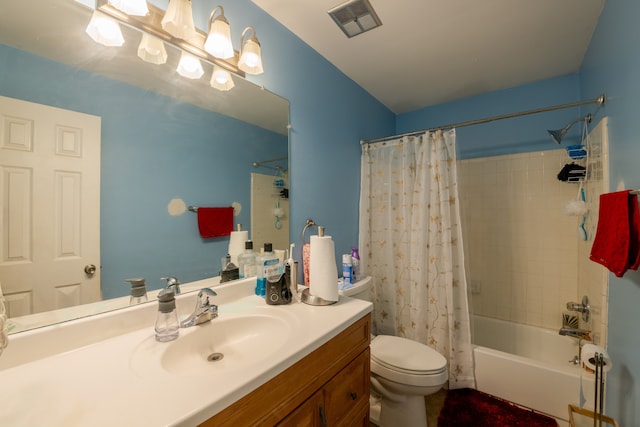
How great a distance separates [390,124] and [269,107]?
1.67 metres

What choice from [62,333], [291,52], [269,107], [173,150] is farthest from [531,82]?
[62,333]

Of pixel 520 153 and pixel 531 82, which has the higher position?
pixel 531 82

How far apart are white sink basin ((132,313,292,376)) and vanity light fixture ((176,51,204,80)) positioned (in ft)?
3.29

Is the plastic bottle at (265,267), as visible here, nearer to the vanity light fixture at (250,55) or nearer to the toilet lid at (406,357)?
the toilet lid at (406,357)

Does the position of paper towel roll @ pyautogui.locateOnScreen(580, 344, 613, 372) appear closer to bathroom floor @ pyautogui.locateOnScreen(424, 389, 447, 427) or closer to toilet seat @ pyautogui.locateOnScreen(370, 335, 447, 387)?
toilet seat @ pyautogui.locateOnScreen(370, 335, 447, 387)

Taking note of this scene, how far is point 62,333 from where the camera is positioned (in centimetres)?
73

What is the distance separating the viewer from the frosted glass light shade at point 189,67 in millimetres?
1042

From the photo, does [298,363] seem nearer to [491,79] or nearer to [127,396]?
[127,396]

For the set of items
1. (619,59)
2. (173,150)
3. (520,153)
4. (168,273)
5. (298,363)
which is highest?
(619,59)

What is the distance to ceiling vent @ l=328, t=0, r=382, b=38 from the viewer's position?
131cm

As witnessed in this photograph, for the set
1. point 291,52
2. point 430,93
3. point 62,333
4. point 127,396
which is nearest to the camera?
point 127,396

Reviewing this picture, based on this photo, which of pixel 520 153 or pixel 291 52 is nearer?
pixel 291 52

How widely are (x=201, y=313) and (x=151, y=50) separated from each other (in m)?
1.00

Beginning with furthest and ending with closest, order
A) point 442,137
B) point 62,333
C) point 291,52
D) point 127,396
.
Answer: point 442,137
point 291,52
point 62,333
point 127,396
